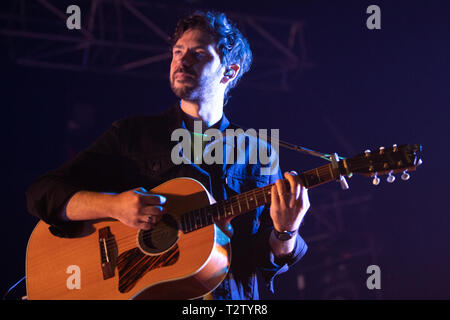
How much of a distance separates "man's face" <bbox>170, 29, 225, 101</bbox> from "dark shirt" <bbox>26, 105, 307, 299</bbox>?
25cm

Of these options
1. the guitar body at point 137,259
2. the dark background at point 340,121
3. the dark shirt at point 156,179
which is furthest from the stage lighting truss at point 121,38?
the guitar body at point 137,259

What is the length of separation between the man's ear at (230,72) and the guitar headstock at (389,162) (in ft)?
4.03

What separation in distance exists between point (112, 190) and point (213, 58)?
113 cm

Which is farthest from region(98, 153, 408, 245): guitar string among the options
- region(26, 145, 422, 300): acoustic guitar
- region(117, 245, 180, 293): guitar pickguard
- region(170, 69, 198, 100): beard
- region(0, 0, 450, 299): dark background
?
region(0, 0, 450, 299): dark background

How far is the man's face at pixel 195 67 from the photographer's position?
2610 mm

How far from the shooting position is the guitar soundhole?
2.11 m

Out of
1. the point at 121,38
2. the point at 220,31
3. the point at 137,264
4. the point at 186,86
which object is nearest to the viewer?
the point at 137,264

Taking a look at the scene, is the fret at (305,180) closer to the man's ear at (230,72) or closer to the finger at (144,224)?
the finger at (144,224)

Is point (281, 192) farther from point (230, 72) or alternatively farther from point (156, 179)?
point (230, 72)

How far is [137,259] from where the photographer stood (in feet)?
6.95

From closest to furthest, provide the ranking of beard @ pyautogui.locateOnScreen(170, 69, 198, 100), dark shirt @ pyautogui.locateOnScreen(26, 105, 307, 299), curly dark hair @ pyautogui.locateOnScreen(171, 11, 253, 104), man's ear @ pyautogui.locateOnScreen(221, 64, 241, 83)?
dark shirt @ pyautogui.locateOnScreen(26, 105, 307, 299)
beard @ pyautogui.locateOnScreen(170, 69, 198, 100)
curly dark hair @ pyautogui.locateOnScreen(171, 11, 253, 104)
man's ear @ pyautogui.locateOnScreen(221, 64, 241, 83)

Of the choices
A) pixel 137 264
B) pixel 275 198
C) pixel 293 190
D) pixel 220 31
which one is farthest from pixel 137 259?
pixel 220 31

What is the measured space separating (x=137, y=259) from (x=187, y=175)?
1.94 feet

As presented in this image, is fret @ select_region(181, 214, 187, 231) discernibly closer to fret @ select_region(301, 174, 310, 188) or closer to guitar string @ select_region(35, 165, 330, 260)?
guitar string @ select_region(35, 165, 330, 260)
